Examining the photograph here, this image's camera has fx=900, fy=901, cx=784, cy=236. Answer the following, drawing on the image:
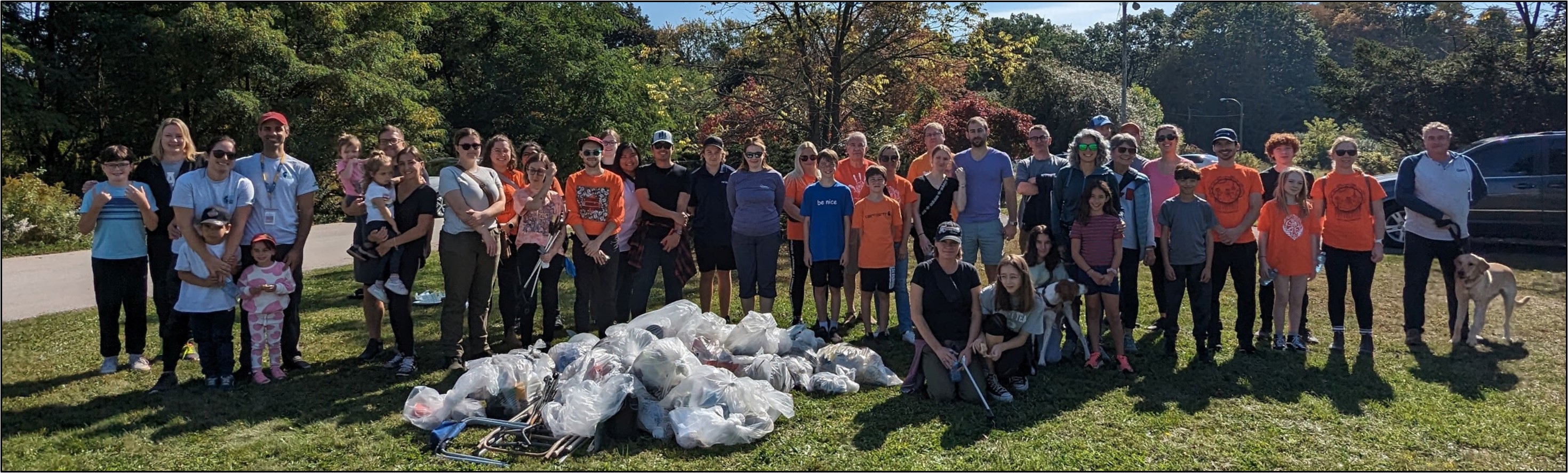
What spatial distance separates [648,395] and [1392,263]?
9.43 meters

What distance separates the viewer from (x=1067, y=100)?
28.2 m

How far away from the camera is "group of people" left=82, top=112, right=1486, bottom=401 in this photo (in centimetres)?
512

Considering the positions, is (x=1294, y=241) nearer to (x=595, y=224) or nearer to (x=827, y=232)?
(x=827, y=232)

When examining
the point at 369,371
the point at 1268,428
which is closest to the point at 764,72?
the point at 369,371

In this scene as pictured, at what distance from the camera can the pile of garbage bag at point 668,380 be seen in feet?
14.1

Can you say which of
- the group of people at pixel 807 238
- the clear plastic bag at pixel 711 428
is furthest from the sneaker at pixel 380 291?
the clear plastic bag at pixel 711 428

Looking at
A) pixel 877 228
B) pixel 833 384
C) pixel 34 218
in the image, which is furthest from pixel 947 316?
pixel 34 218

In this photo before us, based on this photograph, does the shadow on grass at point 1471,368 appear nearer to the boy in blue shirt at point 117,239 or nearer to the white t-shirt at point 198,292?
the white t-shirt at point 198,292

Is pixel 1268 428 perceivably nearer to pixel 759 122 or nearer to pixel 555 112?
pixel 759 122

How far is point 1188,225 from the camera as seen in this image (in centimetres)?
576

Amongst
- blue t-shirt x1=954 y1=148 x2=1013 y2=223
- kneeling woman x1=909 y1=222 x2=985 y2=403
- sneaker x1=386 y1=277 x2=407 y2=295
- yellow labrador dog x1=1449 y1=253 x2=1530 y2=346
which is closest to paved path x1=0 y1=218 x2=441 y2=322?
sneaker x1=386 y1=277 x2=407 y2=295

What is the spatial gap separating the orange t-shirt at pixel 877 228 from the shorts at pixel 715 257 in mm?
965

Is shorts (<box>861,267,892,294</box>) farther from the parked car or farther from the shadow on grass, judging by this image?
the parked car

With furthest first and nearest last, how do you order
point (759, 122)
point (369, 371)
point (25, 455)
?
1. point (759, 122)
2. point (369, 371)
3. point (25, 455)
